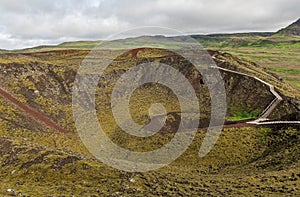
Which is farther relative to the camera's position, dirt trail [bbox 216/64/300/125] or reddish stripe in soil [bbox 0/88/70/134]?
reddish stripe in soil [bbox 0/88/70/134]

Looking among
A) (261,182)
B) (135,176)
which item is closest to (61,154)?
(135,176)

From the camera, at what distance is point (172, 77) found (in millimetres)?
60406

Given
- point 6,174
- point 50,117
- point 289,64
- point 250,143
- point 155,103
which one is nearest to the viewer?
point 6,174

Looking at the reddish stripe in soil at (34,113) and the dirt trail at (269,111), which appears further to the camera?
the reddish stripe in soil at (34,113)

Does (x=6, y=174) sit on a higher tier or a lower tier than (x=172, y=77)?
lower

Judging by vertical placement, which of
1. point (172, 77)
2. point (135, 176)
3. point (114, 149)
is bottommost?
point (114, 149)

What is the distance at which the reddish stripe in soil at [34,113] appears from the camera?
4138 cm

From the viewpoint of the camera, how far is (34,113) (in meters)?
42.7

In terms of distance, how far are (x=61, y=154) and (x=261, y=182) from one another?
53.7 feet

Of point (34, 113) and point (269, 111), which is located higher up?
point (34, 113)

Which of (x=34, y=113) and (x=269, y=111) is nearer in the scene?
(x=269, y=111)

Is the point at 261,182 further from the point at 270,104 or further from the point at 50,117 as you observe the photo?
the point at 50,117

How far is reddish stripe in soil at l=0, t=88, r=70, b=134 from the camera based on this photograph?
41.4m

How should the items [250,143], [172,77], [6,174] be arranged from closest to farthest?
1. [6,174]
2. [250,143]
3. [172,77]
